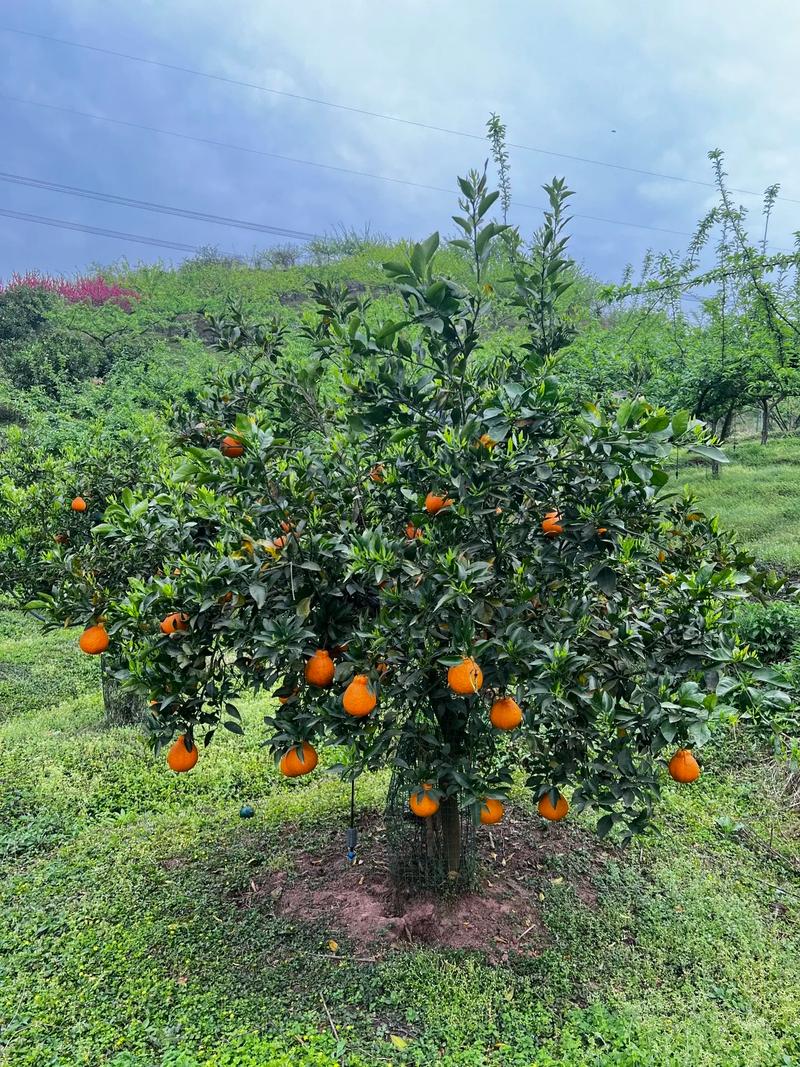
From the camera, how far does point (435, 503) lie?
74.3 inches

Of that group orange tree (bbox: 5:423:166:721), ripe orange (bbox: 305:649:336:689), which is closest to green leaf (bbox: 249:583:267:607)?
ripe orange (bbox: 305:649:336:689)

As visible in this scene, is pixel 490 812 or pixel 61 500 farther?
pixel 61 500

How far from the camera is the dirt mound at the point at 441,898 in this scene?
8.04ft

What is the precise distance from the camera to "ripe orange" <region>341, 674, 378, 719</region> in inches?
67.8

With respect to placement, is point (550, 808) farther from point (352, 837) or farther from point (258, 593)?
point (258, 593)

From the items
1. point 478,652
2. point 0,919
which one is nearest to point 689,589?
point 478,652

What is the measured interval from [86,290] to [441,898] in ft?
63.9

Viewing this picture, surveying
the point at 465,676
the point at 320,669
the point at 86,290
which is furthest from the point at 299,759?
the point at 86,290

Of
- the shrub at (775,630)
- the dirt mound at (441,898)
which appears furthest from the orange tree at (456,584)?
the shrub at (775,630)

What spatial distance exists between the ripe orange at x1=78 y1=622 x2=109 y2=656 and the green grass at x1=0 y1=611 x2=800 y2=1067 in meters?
1.14

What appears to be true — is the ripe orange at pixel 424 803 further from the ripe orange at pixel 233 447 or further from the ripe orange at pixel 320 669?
the ripe orange at pixel 233 447

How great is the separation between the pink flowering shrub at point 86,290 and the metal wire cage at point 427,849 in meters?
18.1

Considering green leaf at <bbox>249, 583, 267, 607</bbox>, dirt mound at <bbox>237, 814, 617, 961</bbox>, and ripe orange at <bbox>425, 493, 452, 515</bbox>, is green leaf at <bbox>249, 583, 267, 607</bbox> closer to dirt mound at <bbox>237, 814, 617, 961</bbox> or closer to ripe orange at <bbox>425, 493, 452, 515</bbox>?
ripe orange at <bbox>425, 493, 452, 515</bbox>

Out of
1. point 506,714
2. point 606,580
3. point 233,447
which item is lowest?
point 506,714
